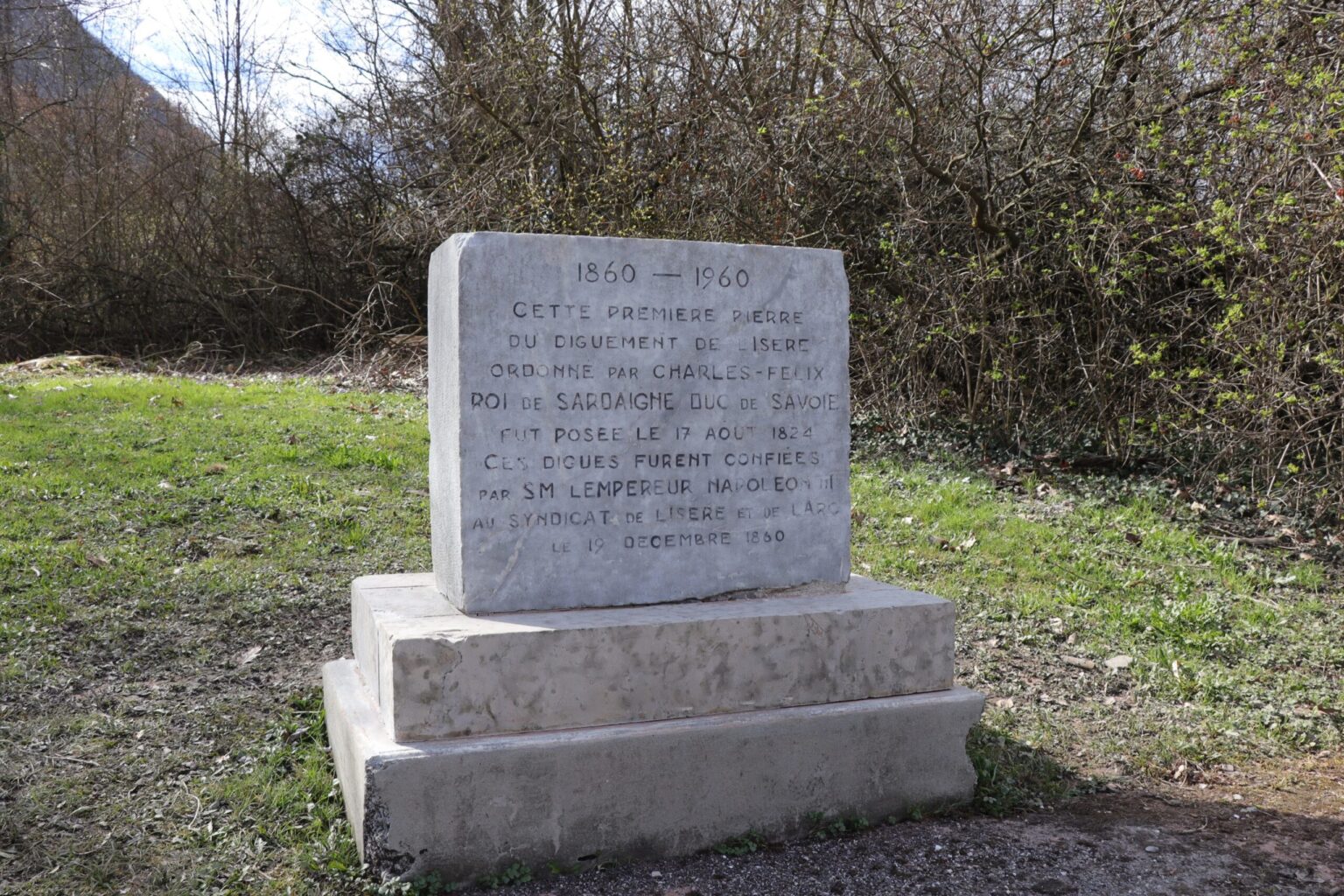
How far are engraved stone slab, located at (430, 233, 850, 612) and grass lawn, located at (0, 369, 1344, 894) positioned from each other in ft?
3.24

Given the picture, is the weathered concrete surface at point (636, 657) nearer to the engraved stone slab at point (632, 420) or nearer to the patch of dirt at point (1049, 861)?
the engraved stone slab at point (632, 420)

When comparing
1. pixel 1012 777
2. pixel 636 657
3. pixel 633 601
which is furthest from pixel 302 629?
pixel 1012 777

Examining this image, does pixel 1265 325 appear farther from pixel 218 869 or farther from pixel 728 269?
pixel 218 869

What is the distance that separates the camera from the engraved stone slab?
127 inches

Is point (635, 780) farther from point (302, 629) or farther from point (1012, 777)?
point (302, 629)

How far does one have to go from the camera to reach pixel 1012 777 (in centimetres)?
368

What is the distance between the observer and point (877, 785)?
340 cm

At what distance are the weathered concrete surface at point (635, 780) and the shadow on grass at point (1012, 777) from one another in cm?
10

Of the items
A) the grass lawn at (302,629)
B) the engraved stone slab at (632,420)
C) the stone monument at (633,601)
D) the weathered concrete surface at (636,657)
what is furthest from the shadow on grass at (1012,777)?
the engraved stone slab at (632,420)

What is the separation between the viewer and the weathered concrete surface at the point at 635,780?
292 centimetres

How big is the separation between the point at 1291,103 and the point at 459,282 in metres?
5.43

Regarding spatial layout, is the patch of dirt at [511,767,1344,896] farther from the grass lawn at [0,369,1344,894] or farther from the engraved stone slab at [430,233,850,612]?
the engraved stone slab at [430,233,850,612]

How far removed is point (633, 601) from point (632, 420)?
58cm

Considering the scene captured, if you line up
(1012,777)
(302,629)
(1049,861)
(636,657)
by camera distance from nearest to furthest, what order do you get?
(1049,861), (636,657), (1012,777), (302,629)
